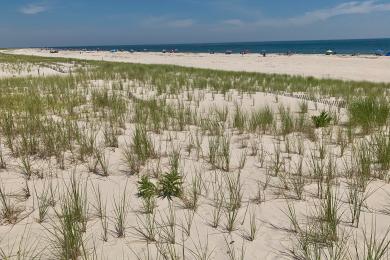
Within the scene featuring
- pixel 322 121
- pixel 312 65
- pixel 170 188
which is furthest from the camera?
pixel 312 65

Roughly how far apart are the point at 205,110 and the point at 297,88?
4796 millimetres

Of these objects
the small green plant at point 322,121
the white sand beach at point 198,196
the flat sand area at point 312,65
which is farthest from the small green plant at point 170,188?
the flat sand area at point 312,65

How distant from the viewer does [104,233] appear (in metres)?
2.42

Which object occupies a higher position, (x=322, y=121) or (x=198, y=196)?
(x=322, y=121)

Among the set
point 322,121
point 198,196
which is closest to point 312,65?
point 322,121

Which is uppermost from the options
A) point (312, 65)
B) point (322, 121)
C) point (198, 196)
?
point (312, 65)

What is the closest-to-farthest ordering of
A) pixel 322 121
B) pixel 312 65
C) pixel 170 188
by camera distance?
pixel 170 188 < pixel 322 121 < pixel 312 65

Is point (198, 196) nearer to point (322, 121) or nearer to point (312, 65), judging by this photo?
point (322, 121)

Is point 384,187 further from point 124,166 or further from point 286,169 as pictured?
point 124,166

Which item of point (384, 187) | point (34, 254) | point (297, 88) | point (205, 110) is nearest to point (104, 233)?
point (34, 254)

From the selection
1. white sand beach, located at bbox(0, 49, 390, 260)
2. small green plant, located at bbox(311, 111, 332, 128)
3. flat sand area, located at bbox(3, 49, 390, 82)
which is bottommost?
white sand beach, located at bbox(0, 49, 390, 260)

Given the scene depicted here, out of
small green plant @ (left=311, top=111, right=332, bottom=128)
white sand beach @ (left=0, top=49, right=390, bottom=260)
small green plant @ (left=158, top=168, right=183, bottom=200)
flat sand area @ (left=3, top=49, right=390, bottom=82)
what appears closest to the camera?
white sand beach @ (left=0, top=49, right=390, bottom=260)

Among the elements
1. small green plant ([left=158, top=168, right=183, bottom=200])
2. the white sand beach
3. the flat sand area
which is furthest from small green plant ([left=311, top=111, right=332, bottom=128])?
the flat sand area

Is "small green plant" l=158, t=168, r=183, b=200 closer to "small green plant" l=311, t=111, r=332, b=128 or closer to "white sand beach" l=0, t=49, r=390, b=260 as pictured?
"white sand beach" l=0, t=49, r=390, b=260
